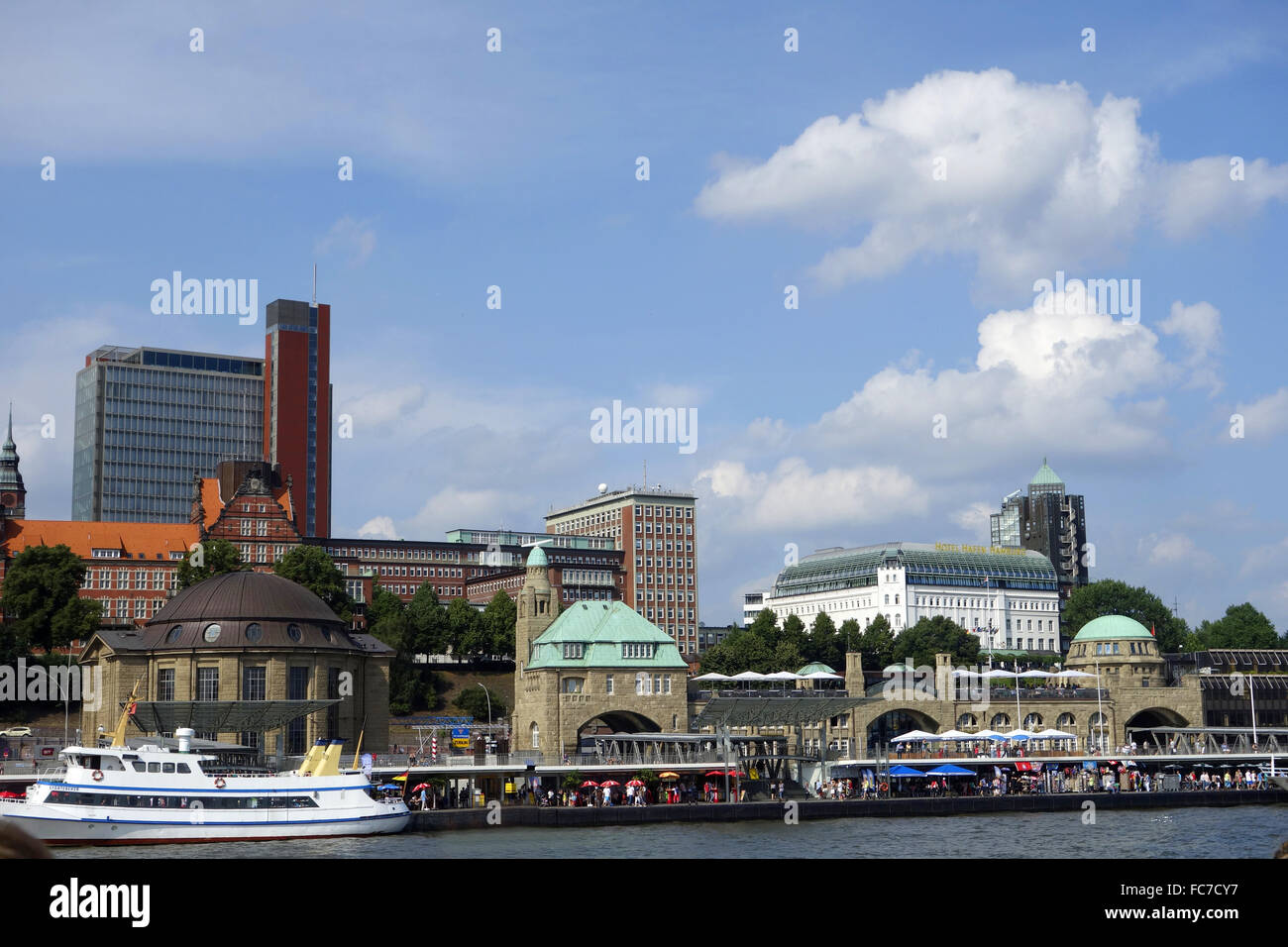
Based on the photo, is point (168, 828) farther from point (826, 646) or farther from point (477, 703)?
point (826, 646)

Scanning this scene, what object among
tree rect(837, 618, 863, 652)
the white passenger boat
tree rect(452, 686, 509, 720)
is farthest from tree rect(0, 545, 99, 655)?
tree rect(837, 618, 863, 652)

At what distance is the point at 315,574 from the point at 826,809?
66.1 metres

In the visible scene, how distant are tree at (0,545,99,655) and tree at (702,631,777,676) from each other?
2563 inches

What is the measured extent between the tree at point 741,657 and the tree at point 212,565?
52.7m

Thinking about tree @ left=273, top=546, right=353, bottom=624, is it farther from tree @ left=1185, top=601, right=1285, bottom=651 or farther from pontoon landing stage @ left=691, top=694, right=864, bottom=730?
tree @ left=1185, top=601, right=1285, bottom=651

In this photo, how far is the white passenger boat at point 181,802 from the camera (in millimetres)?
66500

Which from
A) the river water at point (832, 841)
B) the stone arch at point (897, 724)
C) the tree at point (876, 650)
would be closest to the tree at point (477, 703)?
the stone arch at point (897, 724)

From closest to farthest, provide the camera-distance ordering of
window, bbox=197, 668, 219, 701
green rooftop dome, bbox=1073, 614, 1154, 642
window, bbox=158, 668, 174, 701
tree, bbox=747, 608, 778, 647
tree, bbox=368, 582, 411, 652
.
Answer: window, bbox=197, 668, 219, 701
window, bbox=158, 668, 174, 701
green rooftop dome, bbox=1073, 614, 1154, 642
tree, bbox=368, 582, 411, 652
tree, bbox=747, 608, 778, 647

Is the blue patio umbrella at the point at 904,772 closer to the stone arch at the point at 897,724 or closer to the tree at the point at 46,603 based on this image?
the stone arch at the point at 897,724

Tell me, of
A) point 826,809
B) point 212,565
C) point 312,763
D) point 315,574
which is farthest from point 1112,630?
point 312,763

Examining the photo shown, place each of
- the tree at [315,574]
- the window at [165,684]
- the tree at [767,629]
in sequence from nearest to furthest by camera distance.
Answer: the window at [165,684], the tree at [315,574], the tree at [767,629]

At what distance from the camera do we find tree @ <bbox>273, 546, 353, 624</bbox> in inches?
5389

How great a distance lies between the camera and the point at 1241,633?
192500 millimetres
